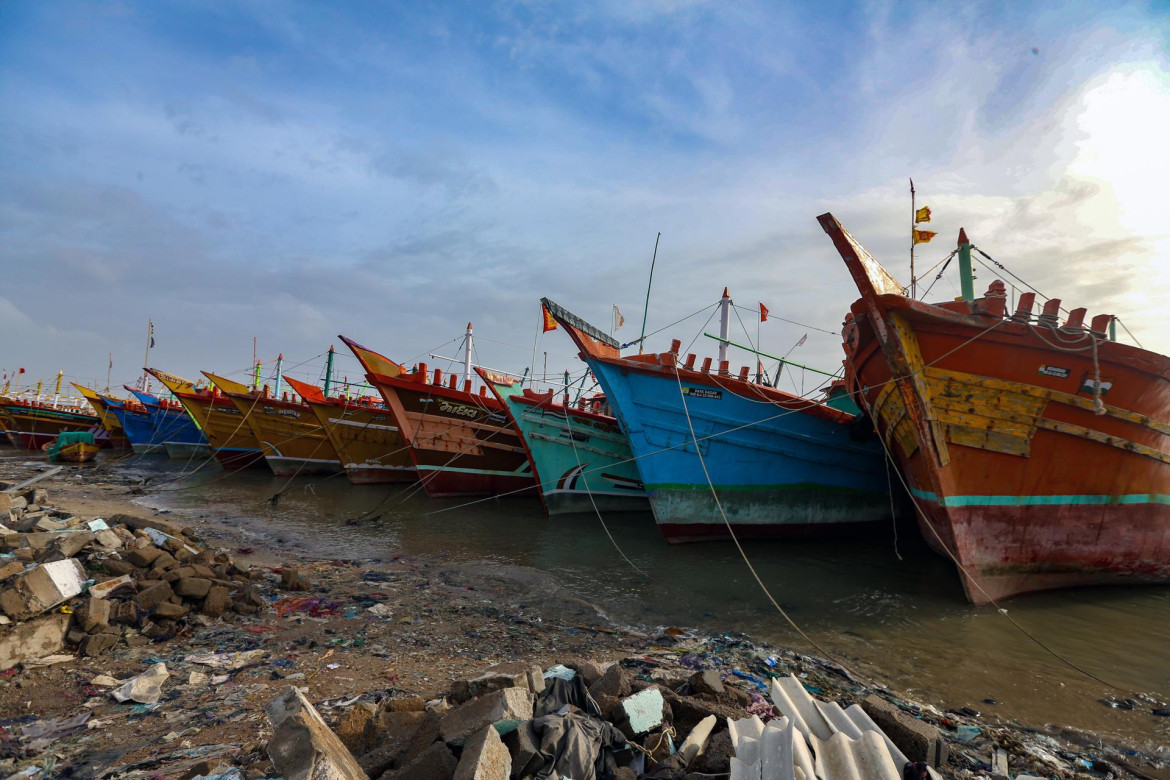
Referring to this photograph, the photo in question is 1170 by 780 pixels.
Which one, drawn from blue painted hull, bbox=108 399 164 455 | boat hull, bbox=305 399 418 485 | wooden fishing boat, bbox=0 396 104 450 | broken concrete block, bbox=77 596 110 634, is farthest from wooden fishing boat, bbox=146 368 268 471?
broken concrete block, bbox=77 596 110 634

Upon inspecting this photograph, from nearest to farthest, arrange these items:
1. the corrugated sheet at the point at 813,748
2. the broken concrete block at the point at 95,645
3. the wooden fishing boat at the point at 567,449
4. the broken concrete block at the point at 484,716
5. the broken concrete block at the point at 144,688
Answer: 1. the corrugated sheet at the point at 813,748
2. the broken concrete block at the point at 484,716
3. the broken concrete block at the point at 144,688
4. the broken concrete block at the point at 95,645
5. the wooden fishing boat at the point at 567,449

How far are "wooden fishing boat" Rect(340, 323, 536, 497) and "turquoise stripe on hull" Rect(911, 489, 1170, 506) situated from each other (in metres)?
10.1

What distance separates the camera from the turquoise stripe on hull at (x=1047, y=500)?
6727 millimetres

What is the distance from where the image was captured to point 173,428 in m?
28.9

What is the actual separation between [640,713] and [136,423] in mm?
36244

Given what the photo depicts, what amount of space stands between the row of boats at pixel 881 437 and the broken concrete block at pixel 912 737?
179 inches

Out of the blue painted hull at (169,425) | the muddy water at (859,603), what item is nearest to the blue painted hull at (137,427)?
the blue painted hull at (169,425)

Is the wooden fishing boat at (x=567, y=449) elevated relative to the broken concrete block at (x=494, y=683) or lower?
elevated

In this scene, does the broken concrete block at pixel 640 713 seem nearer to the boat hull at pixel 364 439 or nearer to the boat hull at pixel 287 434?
the boat hull at pixel 364 439

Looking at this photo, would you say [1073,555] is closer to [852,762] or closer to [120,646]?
[852,762]

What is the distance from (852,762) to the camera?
7.93ft

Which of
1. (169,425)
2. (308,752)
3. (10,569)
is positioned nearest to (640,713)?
(308,752)

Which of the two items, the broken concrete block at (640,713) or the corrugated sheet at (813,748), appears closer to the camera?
the corrugated sheet at (813,748)

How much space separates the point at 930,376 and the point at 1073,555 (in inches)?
129
